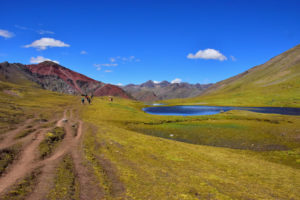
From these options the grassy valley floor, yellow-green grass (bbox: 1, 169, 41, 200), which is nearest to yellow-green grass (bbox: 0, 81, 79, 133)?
the grassy valley floor

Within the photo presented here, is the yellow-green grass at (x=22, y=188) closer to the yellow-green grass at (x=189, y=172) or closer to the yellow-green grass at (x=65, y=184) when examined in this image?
the yellow-green grass at (x=65, y=184)

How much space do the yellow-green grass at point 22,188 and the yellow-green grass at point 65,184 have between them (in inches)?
58.3

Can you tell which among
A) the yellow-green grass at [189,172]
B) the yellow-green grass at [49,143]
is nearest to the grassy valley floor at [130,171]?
the yellow-green grass at [189,172]

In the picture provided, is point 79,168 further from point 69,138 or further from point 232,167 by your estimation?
point 232,167

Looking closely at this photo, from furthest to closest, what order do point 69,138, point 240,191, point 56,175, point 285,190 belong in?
1. point 69,138
2. point 285,190
3. point 240,191
4. point 56,175

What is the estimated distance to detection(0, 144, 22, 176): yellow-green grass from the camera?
16772mm

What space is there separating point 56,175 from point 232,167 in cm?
2083

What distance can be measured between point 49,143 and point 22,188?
12056 millimetres

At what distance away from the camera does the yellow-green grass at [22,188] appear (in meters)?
12.1

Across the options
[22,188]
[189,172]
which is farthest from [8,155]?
[189,172]

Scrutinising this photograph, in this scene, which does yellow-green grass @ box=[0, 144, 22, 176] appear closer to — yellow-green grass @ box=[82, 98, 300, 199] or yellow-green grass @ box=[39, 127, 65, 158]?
yellow-green grass @ box=[39, 127, 65, 158]

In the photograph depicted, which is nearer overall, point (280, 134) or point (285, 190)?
point (285, 190)

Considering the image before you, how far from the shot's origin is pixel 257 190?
17766 millimetres

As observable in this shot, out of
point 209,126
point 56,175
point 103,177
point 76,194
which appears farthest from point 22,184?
point 209,126
